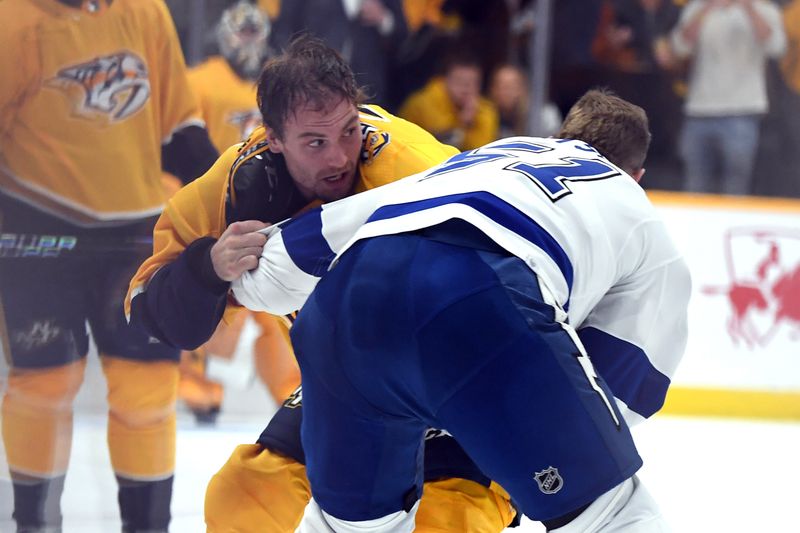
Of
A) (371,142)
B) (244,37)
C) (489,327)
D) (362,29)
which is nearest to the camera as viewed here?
(489,327)

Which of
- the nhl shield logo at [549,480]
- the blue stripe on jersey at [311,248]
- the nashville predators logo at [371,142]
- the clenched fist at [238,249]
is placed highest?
the nashville predators logo at [371,142]

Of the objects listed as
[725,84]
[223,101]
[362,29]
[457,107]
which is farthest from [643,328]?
[725,84]

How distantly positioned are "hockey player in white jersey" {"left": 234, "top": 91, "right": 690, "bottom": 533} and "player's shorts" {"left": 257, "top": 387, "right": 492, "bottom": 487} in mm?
256

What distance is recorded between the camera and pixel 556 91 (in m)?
4.41

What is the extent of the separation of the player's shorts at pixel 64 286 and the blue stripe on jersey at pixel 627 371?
1130mm

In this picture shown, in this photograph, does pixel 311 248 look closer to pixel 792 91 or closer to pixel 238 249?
pixel 238 249

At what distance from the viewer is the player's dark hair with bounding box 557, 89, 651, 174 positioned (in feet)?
5.99

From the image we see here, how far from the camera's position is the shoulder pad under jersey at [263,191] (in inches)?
75.0

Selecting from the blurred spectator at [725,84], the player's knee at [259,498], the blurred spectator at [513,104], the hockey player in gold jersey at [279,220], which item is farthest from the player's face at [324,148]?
the blurred spectator at [725,84]

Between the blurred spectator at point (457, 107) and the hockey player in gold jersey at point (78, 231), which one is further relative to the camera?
the blurred spectator at point (457, 107)

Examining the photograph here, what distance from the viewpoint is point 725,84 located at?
444 centimetres

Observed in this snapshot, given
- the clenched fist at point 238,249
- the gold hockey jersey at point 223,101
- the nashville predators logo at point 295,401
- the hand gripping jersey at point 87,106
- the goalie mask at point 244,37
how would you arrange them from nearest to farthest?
the clenched fist at point 238,249 < the nashville predators logo at point 295,401 < the hand gripping jersey at point 87,106 < the gold hockey jersey at point 223,101 < the goalie mask at point 244,37

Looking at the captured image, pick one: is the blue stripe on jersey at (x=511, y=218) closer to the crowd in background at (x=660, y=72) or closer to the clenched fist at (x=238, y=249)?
the clenched fist at (x=238, y=249)

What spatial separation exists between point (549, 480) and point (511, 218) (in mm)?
335
